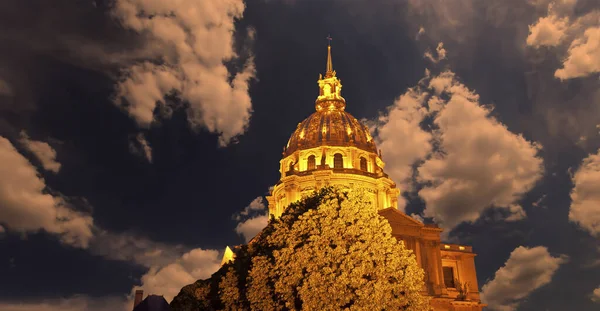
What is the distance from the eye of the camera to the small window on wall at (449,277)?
195 feet

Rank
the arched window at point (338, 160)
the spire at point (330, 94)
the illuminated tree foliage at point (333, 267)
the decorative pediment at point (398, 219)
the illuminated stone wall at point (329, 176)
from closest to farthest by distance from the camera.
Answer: the illuminated tree foliage at point (333, 267) < the decorative pediment at point (398, 219) < the illuminated stone wall at point (329, 176) < the arched window at point (338, 160) < the spire at point (330, 94)

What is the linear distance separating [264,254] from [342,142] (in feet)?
141

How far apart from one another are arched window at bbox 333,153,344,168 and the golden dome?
151 cm

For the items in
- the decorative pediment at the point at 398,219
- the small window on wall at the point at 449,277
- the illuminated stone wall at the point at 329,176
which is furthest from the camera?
the illuminated stone wall at the point at 329,176

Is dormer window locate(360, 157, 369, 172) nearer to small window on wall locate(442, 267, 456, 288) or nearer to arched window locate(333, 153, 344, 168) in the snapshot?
arched window locate(333, 153, 344, 168)

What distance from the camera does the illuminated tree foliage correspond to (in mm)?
26312

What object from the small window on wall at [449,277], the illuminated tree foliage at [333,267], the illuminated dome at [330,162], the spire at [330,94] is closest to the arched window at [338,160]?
the illuminated dome at [330,162]

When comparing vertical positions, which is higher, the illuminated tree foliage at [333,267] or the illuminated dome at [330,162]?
the illuminated dome at [330,162]

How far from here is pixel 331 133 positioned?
242 ft

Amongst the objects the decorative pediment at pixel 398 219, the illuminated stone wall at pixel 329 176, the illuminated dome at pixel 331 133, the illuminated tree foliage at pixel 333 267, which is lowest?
the illuminated tree foliage at pixel 333 267

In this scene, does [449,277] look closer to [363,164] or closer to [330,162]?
[363,164]

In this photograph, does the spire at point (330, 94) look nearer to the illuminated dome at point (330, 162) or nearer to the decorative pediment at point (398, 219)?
the illuminated dome at point (330, 162)

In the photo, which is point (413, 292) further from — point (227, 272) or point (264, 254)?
point (227, 272)

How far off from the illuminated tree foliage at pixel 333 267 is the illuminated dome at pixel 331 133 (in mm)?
42336
